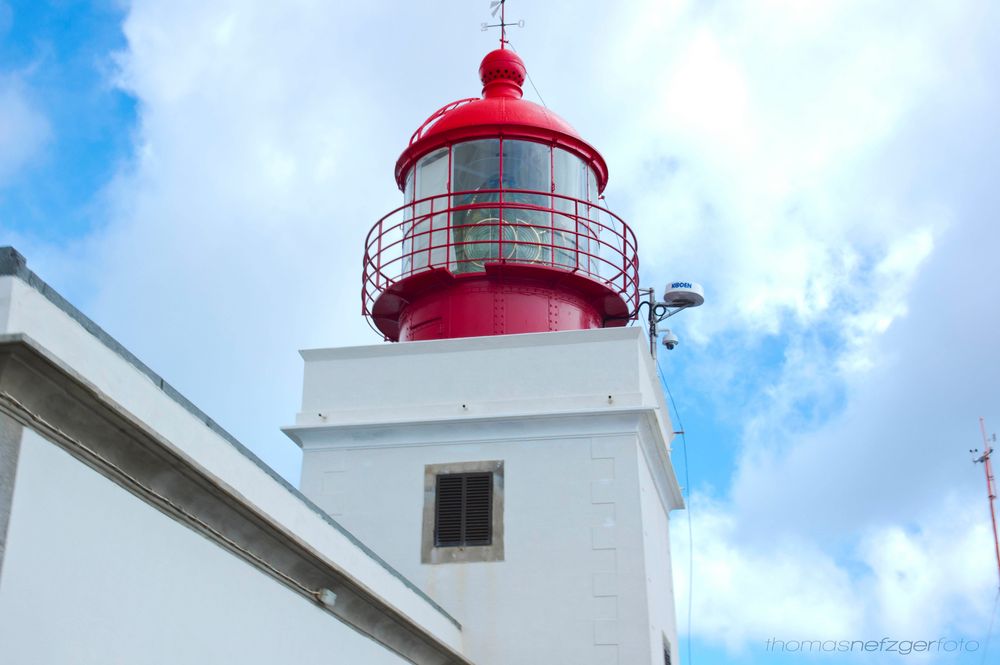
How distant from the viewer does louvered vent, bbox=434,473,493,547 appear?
13047mm

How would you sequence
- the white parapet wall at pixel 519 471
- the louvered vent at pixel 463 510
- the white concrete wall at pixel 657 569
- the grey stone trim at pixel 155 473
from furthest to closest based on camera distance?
the louvered vent at pixel 463 510
the white concrete wall at pixel 657 569
the white parapet wall at pixel 519 471
the grey stone trim at pixel 155 473

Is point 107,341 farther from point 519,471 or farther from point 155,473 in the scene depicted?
point 519,471

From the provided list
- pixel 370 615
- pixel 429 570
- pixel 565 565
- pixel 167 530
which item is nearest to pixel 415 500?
pixel 429 570

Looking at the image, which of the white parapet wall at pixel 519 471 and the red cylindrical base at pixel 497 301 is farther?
the red cylindrical base at pixel 497 301

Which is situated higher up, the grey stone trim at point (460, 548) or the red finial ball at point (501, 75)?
the red finial ball at point (501, 75)

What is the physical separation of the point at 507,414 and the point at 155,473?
265 inches

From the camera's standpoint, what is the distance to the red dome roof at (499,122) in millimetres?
15156

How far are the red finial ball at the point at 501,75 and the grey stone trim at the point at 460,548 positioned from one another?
547 cm

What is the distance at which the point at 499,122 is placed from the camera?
15125mm

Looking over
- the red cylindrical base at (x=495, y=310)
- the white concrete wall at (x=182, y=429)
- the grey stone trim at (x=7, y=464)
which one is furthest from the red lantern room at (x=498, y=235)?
the grey stone trim at (x=7, y=464)

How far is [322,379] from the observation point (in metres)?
14.2

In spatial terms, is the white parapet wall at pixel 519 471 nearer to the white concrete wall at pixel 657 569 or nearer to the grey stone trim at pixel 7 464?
the white concrete wall at pixel 657 569

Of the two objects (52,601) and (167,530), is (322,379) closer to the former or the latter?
(167,530)

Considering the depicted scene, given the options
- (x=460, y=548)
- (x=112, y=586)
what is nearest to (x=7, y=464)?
(x=112, y=586)
